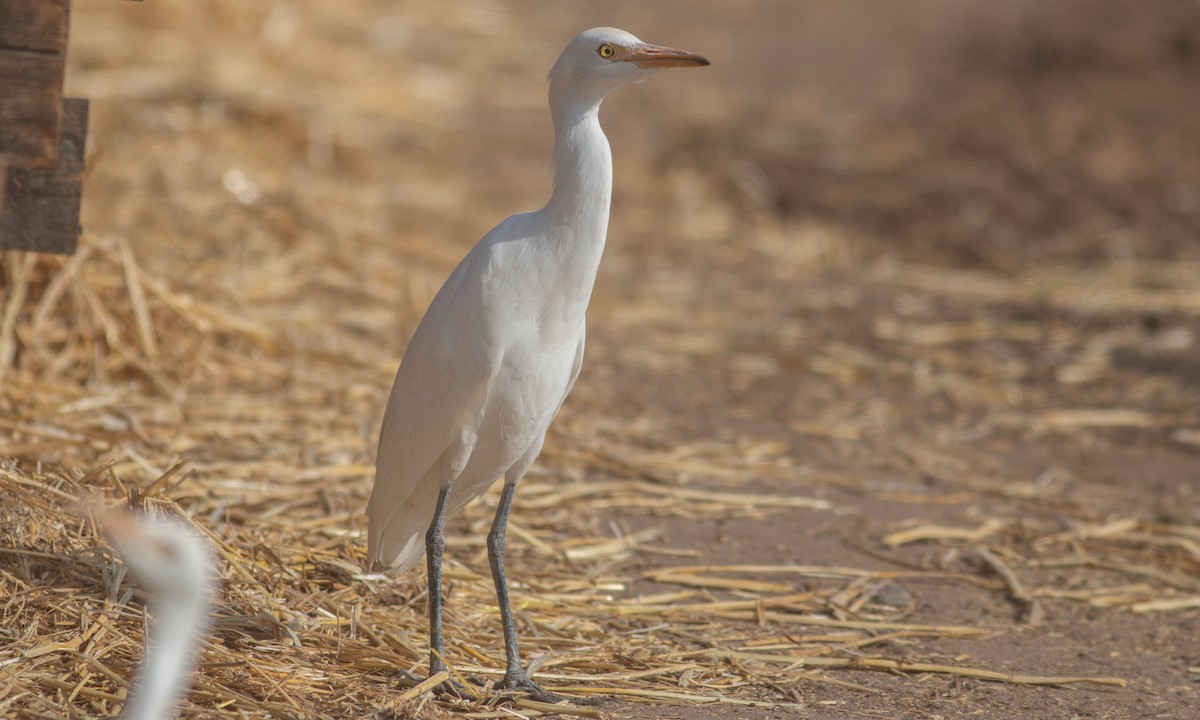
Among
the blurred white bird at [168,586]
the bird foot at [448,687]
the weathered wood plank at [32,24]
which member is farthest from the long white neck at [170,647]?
the weathered wood plank at [32,24]

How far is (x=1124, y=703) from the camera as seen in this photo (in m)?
3.18

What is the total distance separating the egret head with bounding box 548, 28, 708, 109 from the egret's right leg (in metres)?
1.03

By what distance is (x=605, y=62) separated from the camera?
2945 mm

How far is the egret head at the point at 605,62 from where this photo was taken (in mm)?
2941

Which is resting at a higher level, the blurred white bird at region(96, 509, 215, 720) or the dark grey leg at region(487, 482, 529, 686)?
the blurred white bird at region(96, 509, 215, 720)

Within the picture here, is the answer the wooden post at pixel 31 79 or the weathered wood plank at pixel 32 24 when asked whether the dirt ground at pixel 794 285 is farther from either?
the weathered wood plank at pixel 32 24

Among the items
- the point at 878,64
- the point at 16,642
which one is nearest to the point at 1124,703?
the point at 16,642

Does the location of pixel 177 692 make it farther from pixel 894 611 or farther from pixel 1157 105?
pixel 1157 105

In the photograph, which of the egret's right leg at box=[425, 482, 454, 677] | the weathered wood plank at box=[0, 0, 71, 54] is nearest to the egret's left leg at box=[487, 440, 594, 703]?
the egret's right leg at box=[425, 482, 454, 677]

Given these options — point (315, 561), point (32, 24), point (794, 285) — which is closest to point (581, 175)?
point (315, 561)

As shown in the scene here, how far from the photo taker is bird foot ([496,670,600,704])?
9.68 ft

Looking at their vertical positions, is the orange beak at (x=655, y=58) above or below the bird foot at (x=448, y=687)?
above

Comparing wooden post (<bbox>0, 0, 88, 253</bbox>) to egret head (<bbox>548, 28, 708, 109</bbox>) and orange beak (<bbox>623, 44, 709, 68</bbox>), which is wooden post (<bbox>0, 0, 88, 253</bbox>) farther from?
orange beak (<bbox>623, 44, 709, 68</bbox>)

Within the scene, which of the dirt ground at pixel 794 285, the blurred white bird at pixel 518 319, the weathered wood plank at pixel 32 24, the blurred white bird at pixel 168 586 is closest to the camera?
the blurred white bird at pixel 168 586
